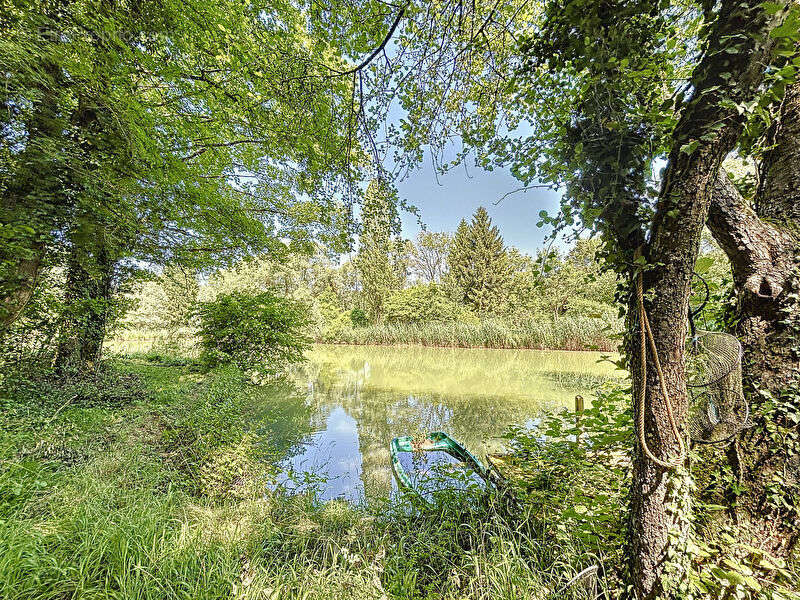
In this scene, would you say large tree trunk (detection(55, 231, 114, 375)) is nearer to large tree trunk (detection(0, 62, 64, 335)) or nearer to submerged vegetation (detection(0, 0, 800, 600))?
submerged vegetation (detection(0, 0, 800, 600))

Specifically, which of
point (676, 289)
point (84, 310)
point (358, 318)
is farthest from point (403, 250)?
point (358, 318)

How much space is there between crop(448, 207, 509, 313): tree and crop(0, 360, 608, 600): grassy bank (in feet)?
69.9

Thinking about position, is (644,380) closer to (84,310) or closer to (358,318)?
(84,310)

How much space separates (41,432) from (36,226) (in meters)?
2.08

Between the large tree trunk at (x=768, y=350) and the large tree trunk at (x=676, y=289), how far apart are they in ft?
1.79

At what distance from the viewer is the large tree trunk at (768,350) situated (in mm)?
1410

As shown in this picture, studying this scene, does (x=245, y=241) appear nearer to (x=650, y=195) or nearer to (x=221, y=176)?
(x=221, y=176)

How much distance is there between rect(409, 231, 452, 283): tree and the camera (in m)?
28.6

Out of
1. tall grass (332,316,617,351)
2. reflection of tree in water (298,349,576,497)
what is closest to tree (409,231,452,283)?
tall grass (332,316,617,351)

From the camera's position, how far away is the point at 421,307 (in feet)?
70.9

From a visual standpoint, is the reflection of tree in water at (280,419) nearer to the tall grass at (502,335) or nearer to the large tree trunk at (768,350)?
the large tree trunk at (768,350)

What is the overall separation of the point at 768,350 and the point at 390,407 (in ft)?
19.6

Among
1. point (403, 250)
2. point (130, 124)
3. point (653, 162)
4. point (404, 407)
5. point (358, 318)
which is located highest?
point (130, 124)

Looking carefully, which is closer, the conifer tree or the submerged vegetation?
the submerged vegetation
